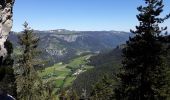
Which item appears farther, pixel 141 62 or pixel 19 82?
pixel 19 82

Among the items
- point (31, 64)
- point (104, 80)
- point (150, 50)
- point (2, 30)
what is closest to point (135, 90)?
point (150, 50)

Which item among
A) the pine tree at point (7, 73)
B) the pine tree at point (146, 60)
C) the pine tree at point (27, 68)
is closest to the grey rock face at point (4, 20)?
the pine tree at point (7, 73)

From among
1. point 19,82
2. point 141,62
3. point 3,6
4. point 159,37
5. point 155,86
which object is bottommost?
point 19,82

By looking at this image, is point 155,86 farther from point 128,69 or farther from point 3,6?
point 3,6

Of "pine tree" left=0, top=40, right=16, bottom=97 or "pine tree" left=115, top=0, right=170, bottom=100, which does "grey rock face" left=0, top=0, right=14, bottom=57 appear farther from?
"pine tree" left=115, top=0, right=170, bottom=100

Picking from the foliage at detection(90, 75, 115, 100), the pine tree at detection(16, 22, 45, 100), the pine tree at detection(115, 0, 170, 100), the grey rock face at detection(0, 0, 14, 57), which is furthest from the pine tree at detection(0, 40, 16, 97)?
the foliage at detection(90, 75, 115, 100)

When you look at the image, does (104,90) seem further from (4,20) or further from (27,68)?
(4,20)
